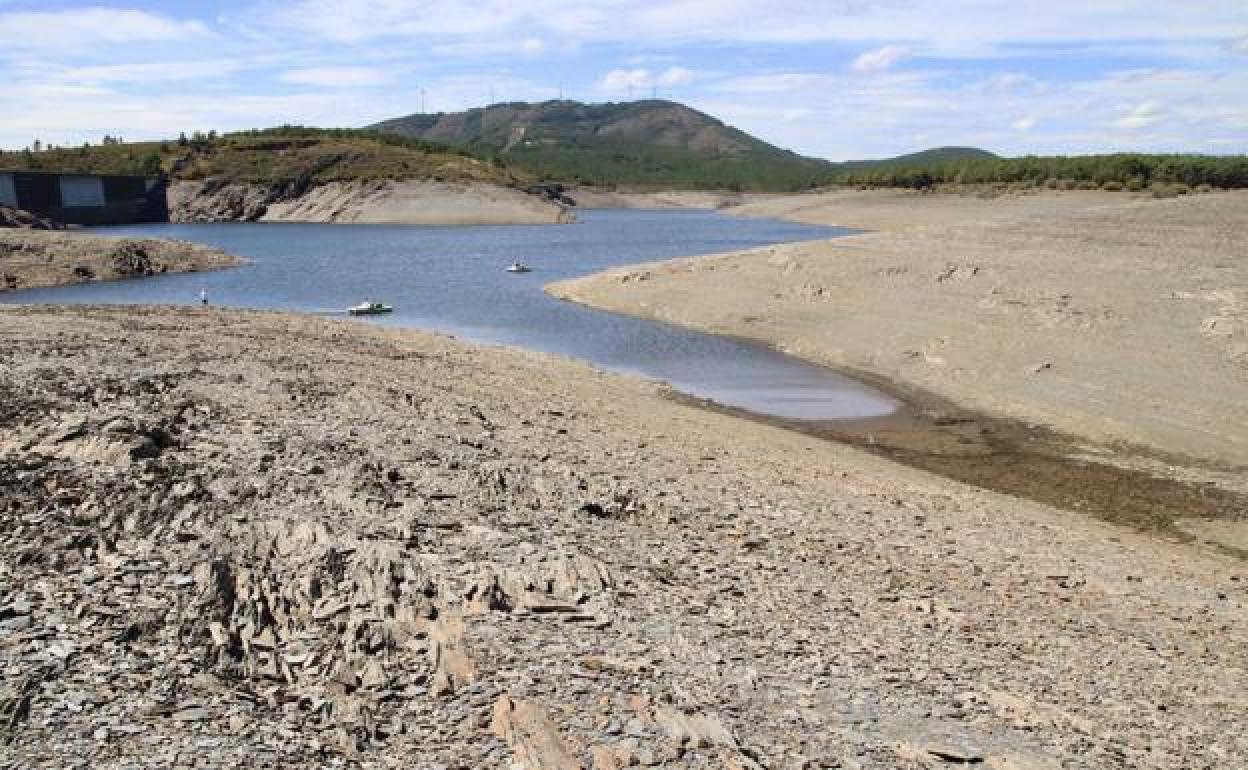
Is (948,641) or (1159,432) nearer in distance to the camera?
(948,641)

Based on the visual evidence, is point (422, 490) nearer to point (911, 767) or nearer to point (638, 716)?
point (638, 716)

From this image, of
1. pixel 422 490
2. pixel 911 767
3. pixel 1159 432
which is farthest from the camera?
pixel 1159 432

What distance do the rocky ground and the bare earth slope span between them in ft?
27.3

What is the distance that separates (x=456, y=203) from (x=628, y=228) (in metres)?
24.2

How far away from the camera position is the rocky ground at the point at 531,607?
8008 mm

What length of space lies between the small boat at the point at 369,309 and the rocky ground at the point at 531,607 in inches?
998

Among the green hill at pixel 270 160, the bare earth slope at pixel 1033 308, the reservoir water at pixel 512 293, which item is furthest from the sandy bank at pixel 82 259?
the green hill at pixel 270 160

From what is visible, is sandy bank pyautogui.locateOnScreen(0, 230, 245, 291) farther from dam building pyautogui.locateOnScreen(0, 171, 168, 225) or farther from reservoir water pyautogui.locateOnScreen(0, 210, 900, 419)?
dam building pyautogui.locateOnScreen(0, 171, 168, 225)

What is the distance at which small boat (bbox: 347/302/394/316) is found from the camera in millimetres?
43156

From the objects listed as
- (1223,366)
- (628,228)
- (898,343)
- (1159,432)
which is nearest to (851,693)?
(1159,432)

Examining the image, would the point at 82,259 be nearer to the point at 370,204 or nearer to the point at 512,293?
the point at 512,293

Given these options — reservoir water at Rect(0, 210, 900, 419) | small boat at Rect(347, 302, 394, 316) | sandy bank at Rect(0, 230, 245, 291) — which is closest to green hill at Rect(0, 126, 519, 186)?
reservoir water at Rect(0, 210, 900, 419)

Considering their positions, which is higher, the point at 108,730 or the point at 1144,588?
the point at 108,730

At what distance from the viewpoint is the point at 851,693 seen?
9.27 metres
